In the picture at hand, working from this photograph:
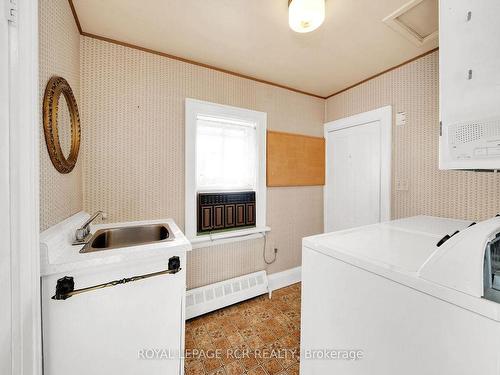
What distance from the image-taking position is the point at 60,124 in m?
1.17

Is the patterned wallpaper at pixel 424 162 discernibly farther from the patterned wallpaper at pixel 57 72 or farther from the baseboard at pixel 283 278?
the patterned wallpaper at pixel 57 72

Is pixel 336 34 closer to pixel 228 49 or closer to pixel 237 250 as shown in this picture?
pixel 228 49

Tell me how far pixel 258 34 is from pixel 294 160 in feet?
4.53

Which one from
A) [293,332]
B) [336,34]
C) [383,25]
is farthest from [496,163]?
[293,332]

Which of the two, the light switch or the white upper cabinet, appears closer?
the white upper cabinet

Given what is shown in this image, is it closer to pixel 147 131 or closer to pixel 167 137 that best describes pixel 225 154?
pixel 167 137

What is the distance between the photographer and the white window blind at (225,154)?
211 cm

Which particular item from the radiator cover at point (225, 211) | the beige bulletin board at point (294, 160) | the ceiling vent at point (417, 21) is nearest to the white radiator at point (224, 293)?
the radiator cover at point (225, 211)

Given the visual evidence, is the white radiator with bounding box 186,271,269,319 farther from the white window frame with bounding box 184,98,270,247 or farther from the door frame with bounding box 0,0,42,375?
the door frame with bounding box 0,0,42,375

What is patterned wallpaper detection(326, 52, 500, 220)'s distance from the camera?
158 centimetres

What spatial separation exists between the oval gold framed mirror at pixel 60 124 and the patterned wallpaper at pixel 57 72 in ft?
0.06

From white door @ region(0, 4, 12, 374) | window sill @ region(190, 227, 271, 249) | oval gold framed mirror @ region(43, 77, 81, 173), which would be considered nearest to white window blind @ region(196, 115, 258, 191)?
window sill @ region(190, 227, 271, 249)

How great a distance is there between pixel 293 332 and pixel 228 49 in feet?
8.26

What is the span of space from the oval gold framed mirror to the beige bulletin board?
173 centimetres
